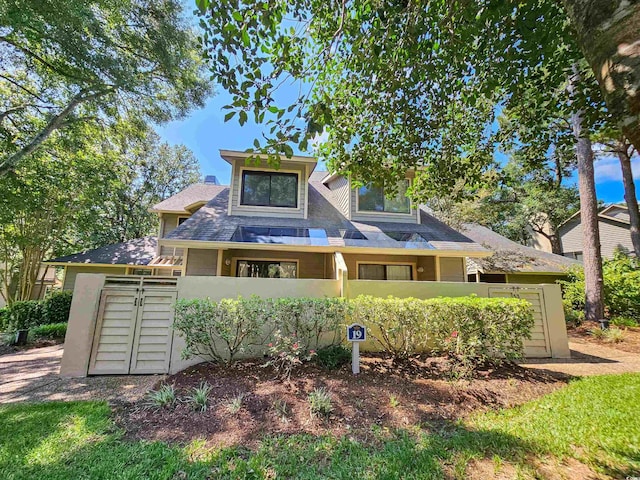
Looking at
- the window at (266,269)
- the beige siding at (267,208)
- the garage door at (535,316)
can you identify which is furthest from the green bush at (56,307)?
the garage door at (535,316)

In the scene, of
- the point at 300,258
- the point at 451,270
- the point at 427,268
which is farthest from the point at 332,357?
the point at 451,270

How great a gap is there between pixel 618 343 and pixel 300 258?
10.4 m

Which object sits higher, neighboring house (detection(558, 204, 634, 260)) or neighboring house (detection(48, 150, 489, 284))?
neighboring house (detection(558, 204, 634, 260))

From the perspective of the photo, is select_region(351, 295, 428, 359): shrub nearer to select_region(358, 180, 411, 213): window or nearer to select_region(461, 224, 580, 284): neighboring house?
select_region(358, 180, 411, 213): window

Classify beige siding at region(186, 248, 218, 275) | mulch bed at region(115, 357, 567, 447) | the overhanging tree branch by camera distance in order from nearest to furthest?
mulch bed at region(115, 357, 567, 447)
the overhanging tree branch
beige siding at region(186, 248, 218, 275)

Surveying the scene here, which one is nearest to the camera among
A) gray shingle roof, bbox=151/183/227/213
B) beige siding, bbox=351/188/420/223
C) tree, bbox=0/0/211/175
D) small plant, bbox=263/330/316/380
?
small plant, bbox=263/330/316/380

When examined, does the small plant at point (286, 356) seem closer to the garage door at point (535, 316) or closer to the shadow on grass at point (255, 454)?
the shadow on grass at point (255, 454)

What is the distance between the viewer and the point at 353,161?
6605mm

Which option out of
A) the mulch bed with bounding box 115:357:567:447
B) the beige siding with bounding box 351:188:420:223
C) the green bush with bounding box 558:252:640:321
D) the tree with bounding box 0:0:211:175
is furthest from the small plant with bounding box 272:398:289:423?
the green bush with bounding box 558:252:640:321

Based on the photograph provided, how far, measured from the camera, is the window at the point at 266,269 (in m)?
11.4

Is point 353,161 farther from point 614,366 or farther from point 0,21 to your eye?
point 0,21

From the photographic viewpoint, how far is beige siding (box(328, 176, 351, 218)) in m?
13.3

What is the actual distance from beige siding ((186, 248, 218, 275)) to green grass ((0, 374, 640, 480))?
6.23 meters

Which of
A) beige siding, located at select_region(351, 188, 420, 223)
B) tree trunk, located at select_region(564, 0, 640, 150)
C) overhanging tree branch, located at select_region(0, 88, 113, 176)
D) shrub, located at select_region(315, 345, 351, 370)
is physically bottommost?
shrub, located at select_region(315, 345, 351, 370)
